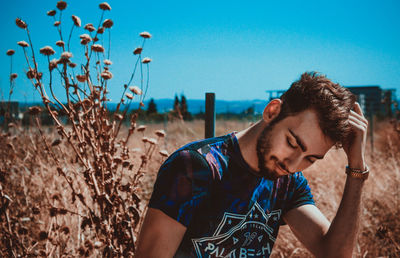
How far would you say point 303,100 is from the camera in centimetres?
115

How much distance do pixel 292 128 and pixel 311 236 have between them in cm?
57

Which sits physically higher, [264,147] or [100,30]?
[100,30]

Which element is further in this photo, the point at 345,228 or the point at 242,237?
the point at 345,228

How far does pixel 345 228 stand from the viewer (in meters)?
1.30

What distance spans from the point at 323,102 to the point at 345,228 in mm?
577

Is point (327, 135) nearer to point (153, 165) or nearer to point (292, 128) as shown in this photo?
point (292, 128)

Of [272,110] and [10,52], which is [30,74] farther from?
[272,110]

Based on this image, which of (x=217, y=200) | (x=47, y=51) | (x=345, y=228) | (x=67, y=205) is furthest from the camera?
(x=67, y=205)

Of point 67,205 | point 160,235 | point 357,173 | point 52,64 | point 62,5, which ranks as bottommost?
point 67,205

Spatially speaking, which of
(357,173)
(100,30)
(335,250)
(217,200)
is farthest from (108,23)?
(335,250)

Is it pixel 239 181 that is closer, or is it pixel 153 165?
pixel 239 181

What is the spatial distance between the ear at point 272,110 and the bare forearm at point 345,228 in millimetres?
512

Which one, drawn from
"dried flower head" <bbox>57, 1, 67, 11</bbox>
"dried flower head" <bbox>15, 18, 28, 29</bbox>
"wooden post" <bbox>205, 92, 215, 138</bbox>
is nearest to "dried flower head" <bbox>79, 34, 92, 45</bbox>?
"dried flower head" <bbox>57, 1, 67, 11</bbox>

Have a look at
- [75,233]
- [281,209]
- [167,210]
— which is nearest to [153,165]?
[75,233]
